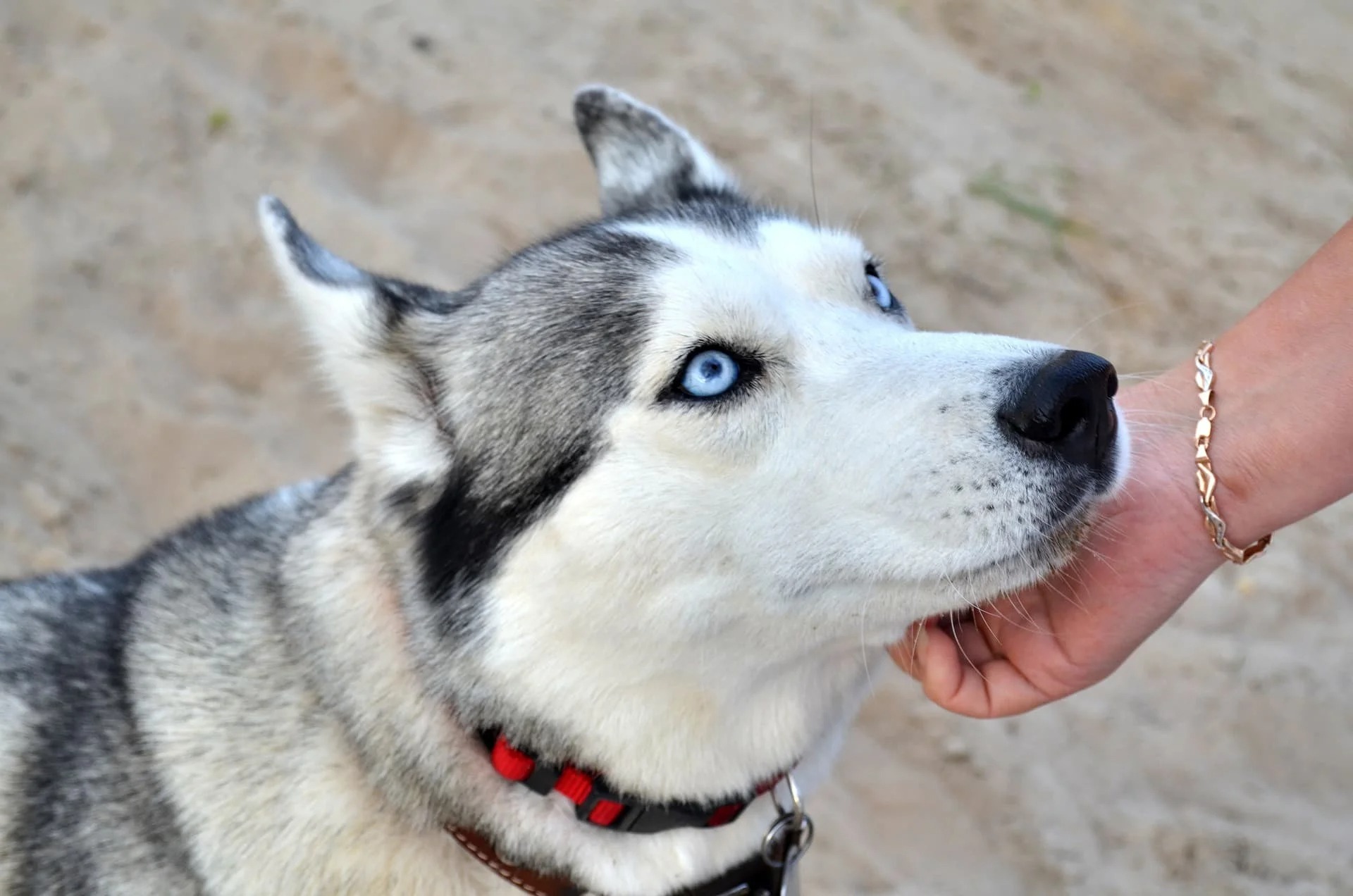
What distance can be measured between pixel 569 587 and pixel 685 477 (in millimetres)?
332

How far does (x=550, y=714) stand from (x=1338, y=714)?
11.1 ft

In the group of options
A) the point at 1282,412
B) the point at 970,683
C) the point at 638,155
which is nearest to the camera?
the point at 1282,412

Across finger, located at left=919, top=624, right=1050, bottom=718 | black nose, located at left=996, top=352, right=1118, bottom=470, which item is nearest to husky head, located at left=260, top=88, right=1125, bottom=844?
black nose, located at left=996, top=352, right=1118, bottom=470

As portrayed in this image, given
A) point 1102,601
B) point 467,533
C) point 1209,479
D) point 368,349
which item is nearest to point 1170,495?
point 1209,479

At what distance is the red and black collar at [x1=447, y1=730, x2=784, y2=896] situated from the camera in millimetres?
2211

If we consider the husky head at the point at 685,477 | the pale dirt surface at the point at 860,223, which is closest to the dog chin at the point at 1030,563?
the husky head at the point at 685,477

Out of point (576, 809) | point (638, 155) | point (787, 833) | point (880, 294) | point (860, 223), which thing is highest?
point (638, 155)

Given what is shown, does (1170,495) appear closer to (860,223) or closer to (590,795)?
(590,795)

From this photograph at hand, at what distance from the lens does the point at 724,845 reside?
2.37m

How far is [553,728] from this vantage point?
86.7 inches

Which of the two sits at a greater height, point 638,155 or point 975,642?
point 638,155

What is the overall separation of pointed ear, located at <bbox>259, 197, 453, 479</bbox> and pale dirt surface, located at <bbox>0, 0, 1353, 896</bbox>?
2.12 m

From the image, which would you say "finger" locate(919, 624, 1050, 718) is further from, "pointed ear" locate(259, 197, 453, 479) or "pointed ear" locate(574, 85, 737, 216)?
"pointed ear" locate(574, 85, 737, 216)

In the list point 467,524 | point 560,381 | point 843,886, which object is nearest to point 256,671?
point 467,524
